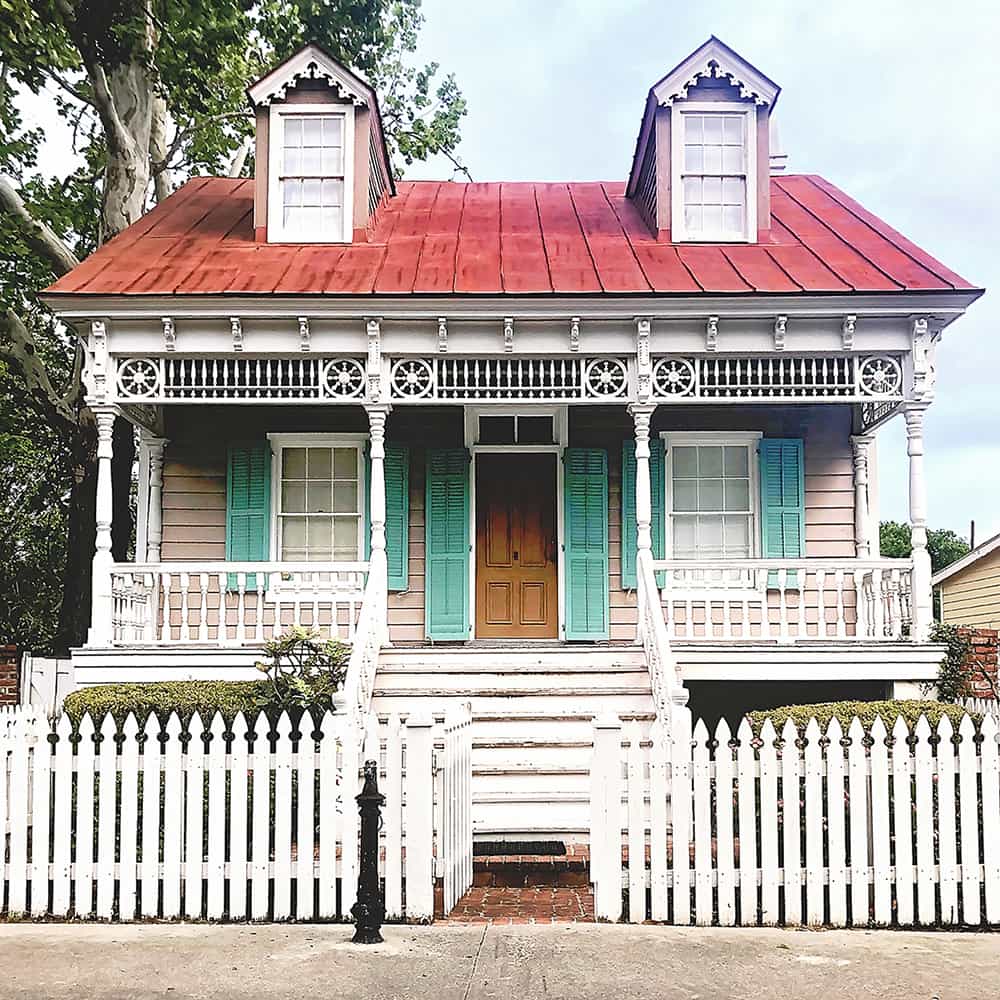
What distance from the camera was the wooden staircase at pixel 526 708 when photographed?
9344mm

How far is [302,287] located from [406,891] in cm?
689

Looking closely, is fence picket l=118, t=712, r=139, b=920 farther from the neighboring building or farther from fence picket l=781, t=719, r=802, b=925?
the neighboring building

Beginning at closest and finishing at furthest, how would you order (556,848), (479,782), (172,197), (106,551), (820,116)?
1. (556,848)
2. (479,782)
3. (106,551)
4. (172,197)
5. (820,116)

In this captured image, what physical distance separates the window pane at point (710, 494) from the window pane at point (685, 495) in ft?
0.19

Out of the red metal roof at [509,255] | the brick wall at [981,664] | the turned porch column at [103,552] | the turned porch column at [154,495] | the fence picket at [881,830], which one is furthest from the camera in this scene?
the turned porch column at [154,495]

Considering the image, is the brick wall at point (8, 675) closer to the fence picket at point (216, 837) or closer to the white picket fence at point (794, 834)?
the fence picket at point (216, 837)

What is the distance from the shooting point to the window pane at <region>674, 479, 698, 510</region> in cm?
1412

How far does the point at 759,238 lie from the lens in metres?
13.9

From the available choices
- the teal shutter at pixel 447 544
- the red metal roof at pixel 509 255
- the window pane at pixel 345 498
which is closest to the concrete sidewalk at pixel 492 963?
the red metal roof at pixel 509 255

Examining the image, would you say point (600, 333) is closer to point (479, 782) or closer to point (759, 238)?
point (759, 238)

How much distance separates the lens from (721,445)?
1423 centimetres

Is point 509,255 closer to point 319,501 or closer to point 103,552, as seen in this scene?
point 319,501

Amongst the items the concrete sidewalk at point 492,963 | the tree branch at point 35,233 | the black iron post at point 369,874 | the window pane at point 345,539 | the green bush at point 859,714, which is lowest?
the concrete sidewalk at point 492,963

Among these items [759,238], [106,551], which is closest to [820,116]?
[759,238]
